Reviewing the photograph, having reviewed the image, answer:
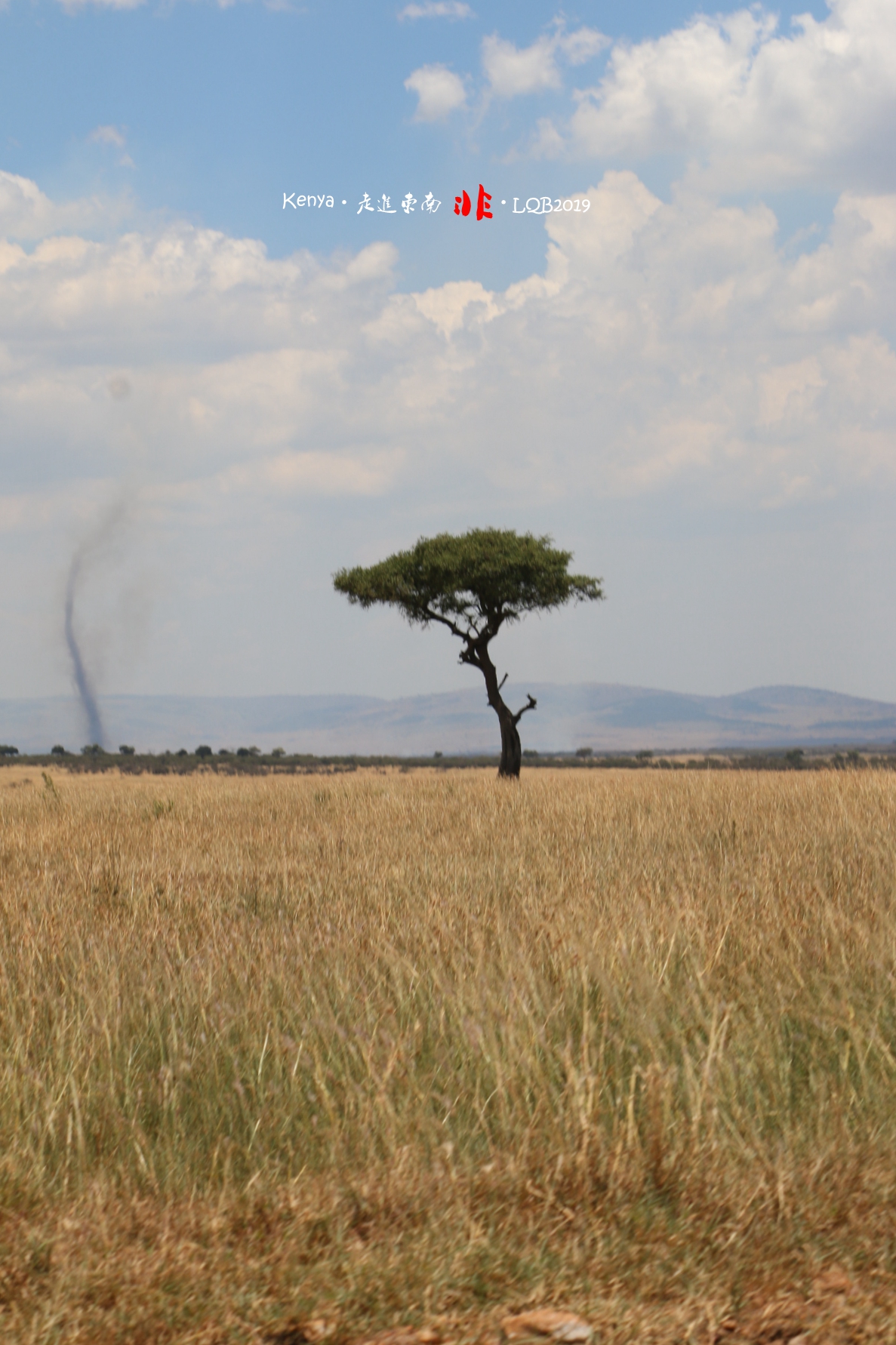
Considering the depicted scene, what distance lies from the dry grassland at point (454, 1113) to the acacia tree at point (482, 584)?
20.3 meters

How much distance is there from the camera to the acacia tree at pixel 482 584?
91.1 ft

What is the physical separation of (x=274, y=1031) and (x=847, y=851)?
6.36m

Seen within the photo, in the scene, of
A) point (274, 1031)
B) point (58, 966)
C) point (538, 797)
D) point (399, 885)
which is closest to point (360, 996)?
point (274, 1031)

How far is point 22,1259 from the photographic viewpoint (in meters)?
3.05

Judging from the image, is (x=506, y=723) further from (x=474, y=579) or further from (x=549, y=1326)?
(x=549, y=1326)

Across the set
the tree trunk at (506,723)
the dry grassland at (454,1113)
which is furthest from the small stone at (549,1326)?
the tree trunk at (506,723)

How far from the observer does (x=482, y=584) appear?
28094mm

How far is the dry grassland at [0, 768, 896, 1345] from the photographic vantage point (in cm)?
288

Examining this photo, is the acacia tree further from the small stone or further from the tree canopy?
the small stone

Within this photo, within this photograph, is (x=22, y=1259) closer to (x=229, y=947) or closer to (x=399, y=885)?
(x=229, y=947)

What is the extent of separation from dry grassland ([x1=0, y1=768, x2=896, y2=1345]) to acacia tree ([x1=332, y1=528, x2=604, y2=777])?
2028 centimetres

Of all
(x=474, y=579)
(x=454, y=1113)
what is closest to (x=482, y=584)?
(x=474, y=579)

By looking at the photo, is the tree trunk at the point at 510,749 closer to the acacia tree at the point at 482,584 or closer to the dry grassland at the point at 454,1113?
the acacia tree at the point at 482,584

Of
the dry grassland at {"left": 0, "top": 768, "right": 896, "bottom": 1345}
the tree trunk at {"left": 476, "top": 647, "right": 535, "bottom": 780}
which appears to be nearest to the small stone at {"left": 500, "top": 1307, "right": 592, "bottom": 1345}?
the dry grassland at {"left": 0, "top": 768, "right": 896, "bottom": 1345}
